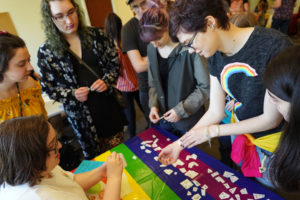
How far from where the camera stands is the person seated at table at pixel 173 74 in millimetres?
1378

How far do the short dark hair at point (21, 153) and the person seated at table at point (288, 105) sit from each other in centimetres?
95

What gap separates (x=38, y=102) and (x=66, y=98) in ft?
0.71

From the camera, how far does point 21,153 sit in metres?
0.76

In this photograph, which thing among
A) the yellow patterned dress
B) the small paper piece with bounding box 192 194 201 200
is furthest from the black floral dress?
the small paper piece with bounding box 192 194 201 200

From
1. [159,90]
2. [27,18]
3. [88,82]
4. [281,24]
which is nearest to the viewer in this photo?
[159,90]

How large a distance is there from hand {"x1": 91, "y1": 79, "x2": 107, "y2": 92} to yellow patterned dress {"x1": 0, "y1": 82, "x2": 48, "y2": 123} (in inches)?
17.2

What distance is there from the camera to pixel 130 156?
142 centimetres

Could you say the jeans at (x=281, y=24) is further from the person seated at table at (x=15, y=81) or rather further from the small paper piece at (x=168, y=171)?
the person seated at table at (x=15, y=81)

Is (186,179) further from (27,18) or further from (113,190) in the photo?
(27,18)

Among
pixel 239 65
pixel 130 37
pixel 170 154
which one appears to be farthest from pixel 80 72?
pixel 239 65

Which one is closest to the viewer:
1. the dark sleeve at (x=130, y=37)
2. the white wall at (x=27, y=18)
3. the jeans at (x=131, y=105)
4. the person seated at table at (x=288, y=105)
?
the person seated at table at (x=288, y=105)

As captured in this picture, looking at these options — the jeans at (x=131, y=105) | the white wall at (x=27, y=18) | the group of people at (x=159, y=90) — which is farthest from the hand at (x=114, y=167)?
the white wall at (x=27, y=18)

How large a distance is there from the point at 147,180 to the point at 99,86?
0.90 meters

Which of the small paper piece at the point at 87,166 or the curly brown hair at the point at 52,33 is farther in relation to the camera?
the curly brown hair at the point at 52,33
